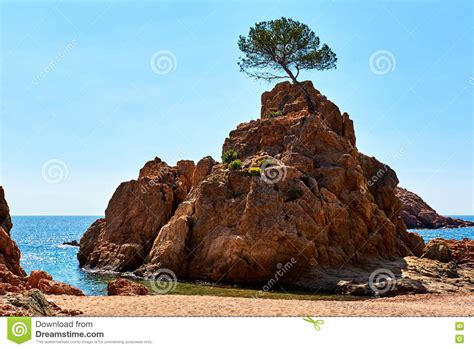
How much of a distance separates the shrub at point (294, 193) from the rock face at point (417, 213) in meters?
96.0

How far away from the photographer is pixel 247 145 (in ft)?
147

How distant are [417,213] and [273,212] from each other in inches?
4225

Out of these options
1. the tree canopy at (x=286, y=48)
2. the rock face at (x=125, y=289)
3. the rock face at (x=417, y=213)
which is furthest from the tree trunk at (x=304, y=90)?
the rock face at (x=417, y=213)

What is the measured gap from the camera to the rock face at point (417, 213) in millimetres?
129125

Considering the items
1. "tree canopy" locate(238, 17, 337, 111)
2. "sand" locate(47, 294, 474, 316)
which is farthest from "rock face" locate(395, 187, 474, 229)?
"sand" locate(47, 294, 474, 316)

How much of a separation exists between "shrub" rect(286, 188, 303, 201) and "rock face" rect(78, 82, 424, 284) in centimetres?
8

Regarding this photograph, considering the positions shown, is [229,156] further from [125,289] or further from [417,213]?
[417,213]

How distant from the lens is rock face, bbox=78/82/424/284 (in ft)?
115

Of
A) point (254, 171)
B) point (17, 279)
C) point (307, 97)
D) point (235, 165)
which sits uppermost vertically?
point (307, 97)

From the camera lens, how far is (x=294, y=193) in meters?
37.1

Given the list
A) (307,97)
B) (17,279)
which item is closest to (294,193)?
(307,97)

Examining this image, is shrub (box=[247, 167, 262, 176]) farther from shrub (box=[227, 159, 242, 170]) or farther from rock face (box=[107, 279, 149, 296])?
rock face (box=[107, 279, 149, 296])
